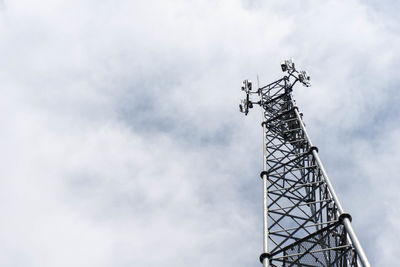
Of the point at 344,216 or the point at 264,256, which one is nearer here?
the point at 344,216

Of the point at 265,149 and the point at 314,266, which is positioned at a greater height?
the point at 265,149

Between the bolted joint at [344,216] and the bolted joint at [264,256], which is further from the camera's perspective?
the bolted joint at [264,256]

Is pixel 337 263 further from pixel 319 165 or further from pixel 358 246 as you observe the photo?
pixel 319 165

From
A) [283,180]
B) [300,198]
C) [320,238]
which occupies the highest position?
[283,180]

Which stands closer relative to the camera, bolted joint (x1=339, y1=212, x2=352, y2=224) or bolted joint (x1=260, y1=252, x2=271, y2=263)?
bolted joint (x1=339, y1=212, x2=352, y2=224)

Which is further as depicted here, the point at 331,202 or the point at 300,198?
the point at 300,198

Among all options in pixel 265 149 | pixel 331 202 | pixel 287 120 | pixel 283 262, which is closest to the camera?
pixel 283 262

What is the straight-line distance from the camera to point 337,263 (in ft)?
33.7

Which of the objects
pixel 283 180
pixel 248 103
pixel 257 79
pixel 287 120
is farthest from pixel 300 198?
pixel 257 79

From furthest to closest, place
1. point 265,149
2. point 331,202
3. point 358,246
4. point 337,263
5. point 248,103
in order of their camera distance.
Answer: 1. point 248,103
2. point 265,149
3. point 331,202
4. point 337,263
5. point 358,246

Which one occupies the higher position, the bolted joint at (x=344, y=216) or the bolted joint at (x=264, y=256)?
the bolted joint at (x=344, y=216)

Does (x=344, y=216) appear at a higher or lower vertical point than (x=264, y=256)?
higher

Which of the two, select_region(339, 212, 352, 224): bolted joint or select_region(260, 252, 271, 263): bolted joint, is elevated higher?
select_region(339, 212, 352, 224): bolted joint

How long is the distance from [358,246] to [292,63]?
1506cm
